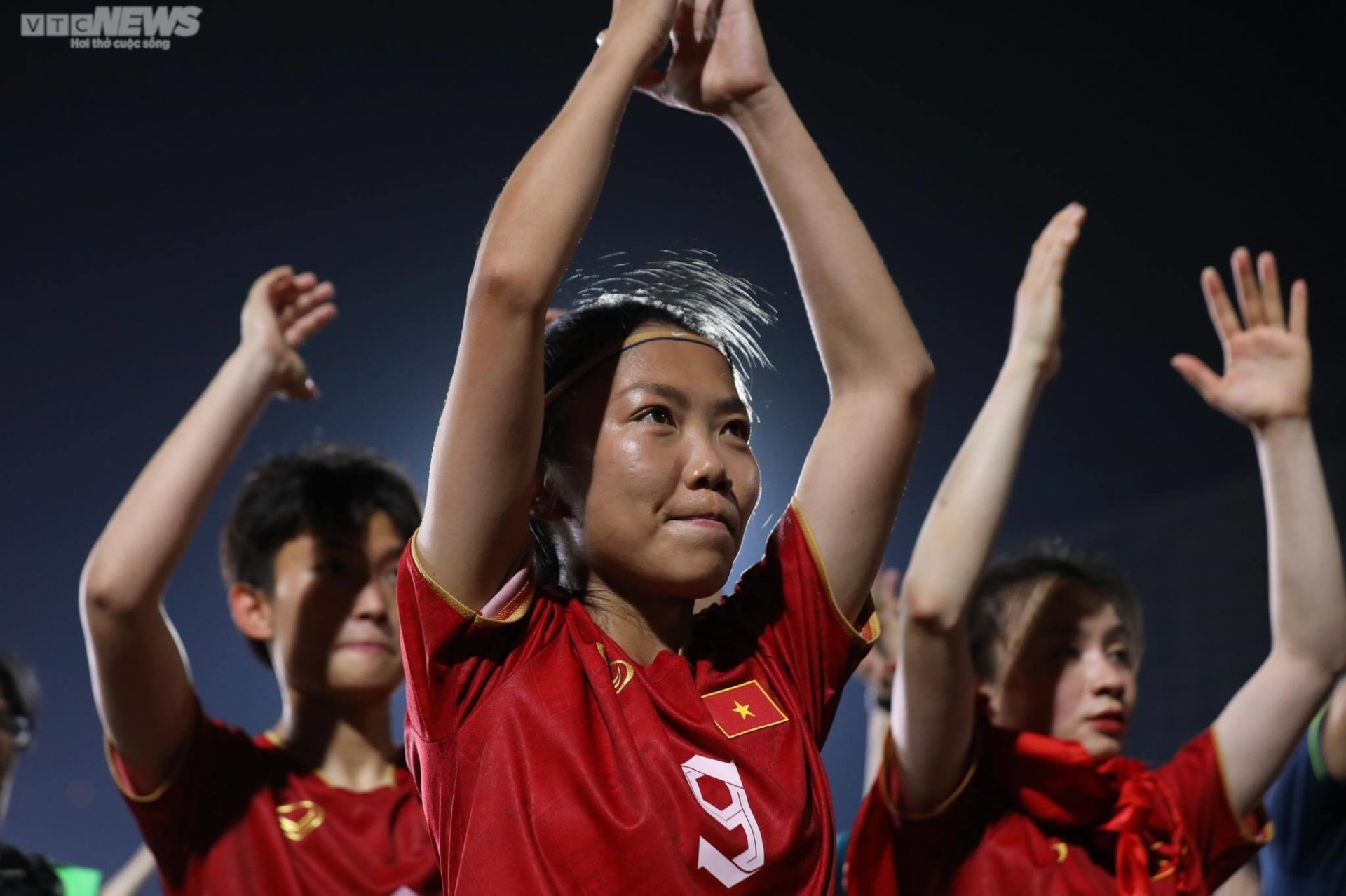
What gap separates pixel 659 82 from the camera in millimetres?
1096

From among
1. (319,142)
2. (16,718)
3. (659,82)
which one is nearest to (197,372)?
(319,142)

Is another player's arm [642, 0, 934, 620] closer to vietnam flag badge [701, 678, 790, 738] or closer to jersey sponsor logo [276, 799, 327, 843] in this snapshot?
vietnam flag badge [701, 678, 790, 738]

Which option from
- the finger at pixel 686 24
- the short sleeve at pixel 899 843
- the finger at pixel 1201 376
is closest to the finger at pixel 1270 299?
the finger at pixel 1201 376

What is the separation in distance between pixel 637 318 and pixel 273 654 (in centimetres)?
90

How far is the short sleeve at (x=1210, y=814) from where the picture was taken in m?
1.55

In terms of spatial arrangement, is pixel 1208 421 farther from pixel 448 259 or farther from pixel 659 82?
pixel 659 82

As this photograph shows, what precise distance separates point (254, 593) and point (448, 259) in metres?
1.30

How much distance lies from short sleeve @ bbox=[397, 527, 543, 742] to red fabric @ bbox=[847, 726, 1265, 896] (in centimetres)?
66

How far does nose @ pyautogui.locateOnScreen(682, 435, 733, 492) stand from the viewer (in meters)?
0.95

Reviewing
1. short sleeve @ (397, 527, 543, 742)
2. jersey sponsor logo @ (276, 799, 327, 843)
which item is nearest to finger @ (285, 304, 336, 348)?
jersey sponsor logo @ (276, 799, 327, 843)

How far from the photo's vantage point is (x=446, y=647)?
885mm

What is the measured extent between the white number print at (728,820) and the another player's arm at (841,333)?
199mm

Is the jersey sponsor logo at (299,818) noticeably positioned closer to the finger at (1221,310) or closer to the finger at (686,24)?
the finger at (686,24)

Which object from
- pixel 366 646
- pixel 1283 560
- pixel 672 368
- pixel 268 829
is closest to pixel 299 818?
pixel 268 829
